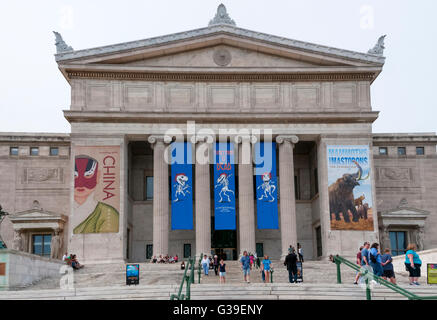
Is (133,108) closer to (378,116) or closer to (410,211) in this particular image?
(378,116)

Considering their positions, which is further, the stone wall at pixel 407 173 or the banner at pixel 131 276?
the stone wall at pixel 407 173

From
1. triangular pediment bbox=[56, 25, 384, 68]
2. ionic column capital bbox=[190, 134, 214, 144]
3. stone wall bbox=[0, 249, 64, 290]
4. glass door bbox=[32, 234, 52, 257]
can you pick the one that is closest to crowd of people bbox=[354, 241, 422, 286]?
stone wall bbox=[0, 249, 64, 290]

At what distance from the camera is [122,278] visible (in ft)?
102

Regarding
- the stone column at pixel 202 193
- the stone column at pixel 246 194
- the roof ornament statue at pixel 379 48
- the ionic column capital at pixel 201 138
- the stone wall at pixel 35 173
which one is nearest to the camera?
the stone column at pixel 202 193

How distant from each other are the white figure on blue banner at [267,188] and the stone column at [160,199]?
6.35 metres

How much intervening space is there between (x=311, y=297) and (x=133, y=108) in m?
25.2

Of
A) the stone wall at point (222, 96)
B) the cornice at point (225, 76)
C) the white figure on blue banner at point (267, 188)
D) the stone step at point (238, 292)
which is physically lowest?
the stone step at point (238, 292)

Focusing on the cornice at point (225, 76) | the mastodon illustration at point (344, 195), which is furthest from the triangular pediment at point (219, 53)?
the mastodon illustration at point (344, 195)

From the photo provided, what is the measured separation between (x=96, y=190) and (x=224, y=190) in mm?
8289

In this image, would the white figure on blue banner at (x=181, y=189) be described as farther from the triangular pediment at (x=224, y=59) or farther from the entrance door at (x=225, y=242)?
the triangular pediment at (x=224, y=59)

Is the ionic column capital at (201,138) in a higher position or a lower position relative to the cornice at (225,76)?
lower

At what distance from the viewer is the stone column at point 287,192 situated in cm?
4309
